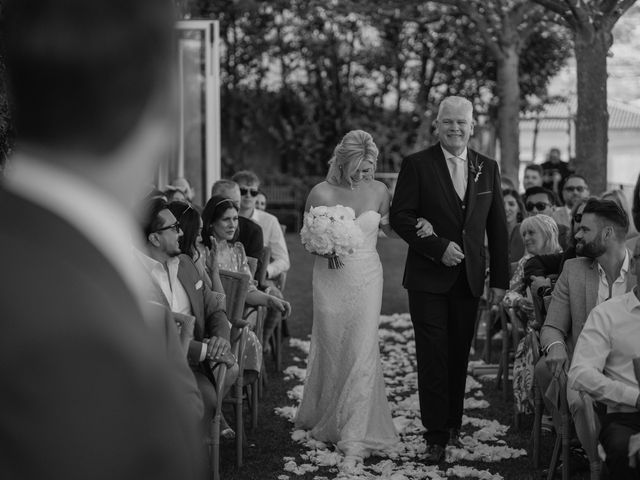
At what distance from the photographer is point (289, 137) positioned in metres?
29.3

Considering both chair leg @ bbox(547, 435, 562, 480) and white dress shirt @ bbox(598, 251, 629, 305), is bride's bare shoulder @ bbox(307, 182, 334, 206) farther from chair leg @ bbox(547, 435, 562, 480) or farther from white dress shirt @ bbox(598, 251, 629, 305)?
chair leg @ bbox(547, 435, 562, 480)

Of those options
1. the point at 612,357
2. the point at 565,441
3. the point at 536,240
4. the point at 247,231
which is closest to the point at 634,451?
the point at 612,357

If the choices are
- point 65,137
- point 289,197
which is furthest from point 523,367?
point 289,197

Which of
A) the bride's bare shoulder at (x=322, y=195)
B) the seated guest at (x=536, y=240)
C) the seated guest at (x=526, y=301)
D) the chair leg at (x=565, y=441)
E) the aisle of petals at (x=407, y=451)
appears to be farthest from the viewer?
the seated guest at (x=536, y=240)

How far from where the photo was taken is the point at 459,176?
6555 millimetres

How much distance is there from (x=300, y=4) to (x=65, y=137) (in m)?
25.8

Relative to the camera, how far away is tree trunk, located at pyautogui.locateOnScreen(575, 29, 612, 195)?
516 inches

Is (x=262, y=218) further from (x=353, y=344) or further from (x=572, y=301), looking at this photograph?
(x=572, y=301)

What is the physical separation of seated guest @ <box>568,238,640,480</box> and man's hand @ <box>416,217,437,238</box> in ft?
5.25

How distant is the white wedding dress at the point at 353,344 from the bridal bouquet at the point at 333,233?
11cm

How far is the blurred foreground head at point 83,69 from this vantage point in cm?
96

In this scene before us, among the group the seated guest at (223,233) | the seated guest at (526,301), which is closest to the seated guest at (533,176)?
the seated guest at (526,301)

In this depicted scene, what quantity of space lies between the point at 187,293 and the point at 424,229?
5.07 ft

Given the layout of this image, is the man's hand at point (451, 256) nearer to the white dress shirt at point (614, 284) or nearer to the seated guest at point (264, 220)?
the white dress shirt at point (614, 284)
